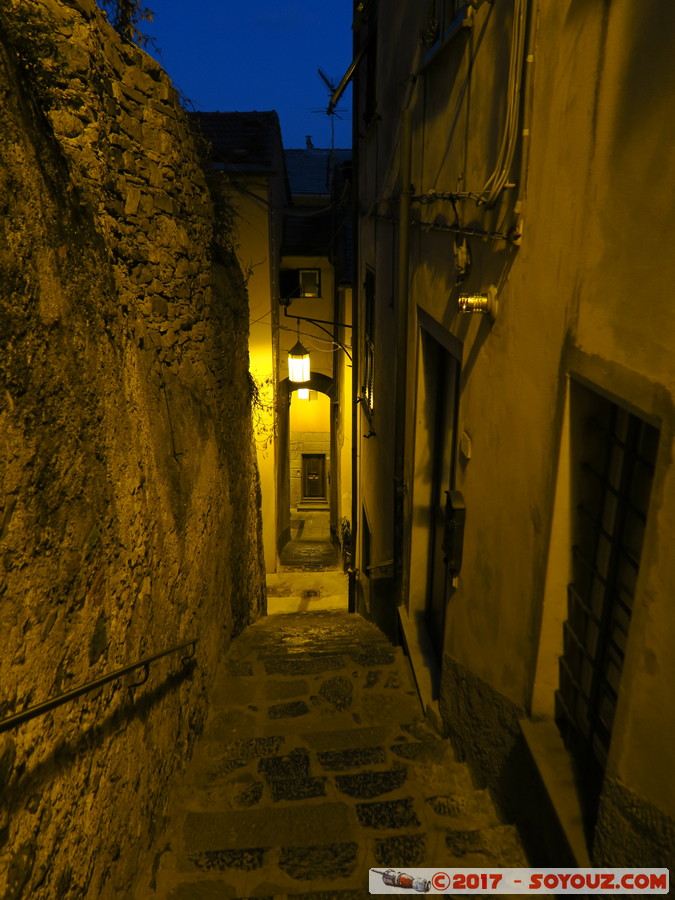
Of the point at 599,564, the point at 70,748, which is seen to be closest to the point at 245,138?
the point at 599,564

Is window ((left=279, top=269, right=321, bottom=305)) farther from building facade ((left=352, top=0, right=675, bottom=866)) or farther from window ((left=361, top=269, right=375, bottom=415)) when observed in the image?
building facade ((left=352, top=0, right=675, bottom=866))

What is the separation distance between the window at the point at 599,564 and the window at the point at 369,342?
6.40 m

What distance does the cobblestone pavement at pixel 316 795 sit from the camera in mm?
3365

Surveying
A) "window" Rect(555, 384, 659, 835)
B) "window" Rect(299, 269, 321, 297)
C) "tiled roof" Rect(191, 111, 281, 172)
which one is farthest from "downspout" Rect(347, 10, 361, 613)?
"window" Rect(555, 384, 659, 835)

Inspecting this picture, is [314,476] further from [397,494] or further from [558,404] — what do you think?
[558,404]

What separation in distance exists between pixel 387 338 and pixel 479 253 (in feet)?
13.4

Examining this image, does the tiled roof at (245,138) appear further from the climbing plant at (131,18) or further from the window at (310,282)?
the climbing plant at (131,18)

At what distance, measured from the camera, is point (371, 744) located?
179 inches

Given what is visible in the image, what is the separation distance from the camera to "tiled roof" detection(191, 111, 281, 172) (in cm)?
1198

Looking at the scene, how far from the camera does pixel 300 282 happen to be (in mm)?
15133

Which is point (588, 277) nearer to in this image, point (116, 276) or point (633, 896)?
point (633, 896)

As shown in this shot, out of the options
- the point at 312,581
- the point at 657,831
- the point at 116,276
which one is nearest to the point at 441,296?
the point at 116,276

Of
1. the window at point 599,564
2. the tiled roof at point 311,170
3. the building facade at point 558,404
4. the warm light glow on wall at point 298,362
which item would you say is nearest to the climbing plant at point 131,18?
the building facade at point 558,404

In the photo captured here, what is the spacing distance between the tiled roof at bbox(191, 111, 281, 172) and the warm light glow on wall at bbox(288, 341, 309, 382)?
335cm
